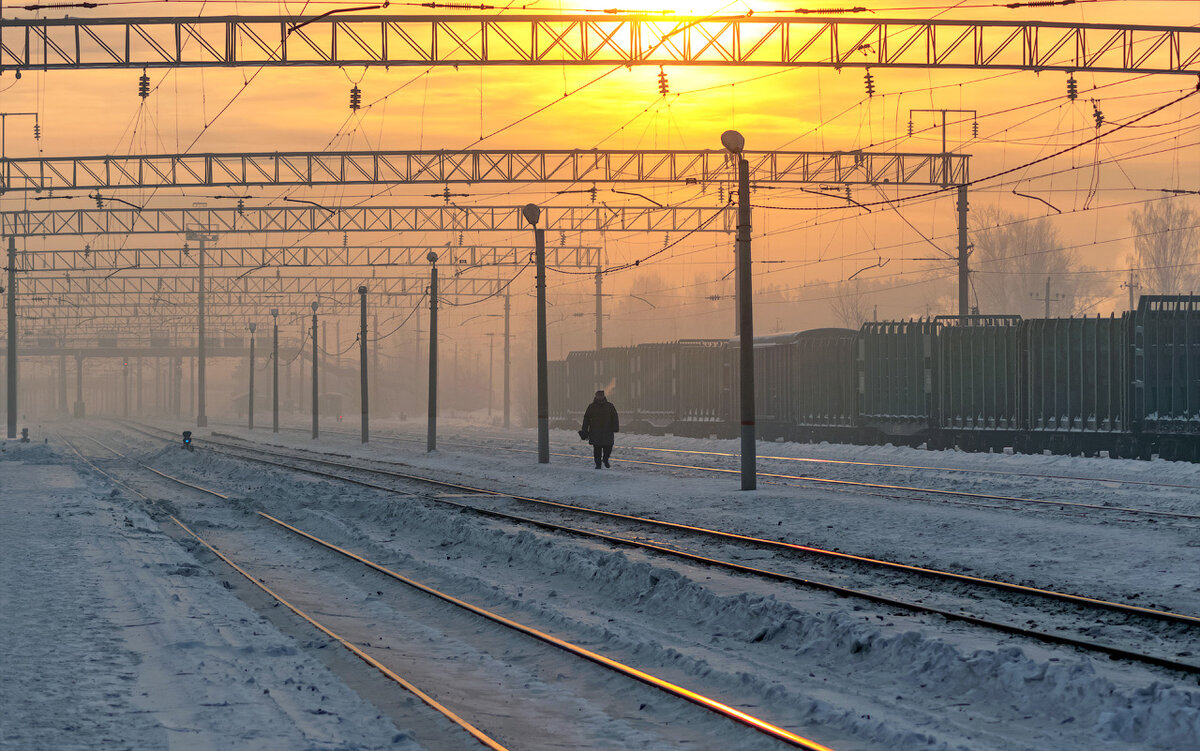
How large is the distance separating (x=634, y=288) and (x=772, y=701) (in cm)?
16864

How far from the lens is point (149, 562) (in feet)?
50.0

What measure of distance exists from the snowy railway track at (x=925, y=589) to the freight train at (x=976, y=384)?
14.2 m

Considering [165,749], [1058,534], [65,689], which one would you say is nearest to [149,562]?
[65,689]

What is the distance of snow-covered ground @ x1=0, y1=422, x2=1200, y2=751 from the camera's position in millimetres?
7734

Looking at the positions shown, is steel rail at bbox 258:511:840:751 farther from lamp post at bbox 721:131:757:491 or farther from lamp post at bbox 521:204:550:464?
lamp post at bbox 521:204:550:464

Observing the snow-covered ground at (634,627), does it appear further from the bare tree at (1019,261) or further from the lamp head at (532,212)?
the bare tree at (1019,261)

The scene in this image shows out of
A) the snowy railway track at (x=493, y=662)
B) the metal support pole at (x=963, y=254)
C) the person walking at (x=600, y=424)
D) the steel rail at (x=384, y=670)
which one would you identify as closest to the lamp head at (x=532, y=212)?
the person walking at (x=600, y=424)

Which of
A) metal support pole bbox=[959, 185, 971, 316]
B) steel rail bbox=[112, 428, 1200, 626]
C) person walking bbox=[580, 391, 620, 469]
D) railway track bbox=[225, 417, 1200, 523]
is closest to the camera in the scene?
steel rail bbox=[112, 428, 1200, 626]

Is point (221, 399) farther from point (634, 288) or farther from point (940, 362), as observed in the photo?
point (940, 362)

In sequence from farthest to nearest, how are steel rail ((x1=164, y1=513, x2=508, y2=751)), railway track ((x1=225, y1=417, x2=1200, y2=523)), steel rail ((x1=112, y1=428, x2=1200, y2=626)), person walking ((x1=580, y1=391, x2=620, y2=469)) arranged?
person walking ((x1=580, y1=391, x2=620, y2=469)), railway track ((x1=225, y1=417, x2=1200, y2=523)), steel rail ((x1=112, y1=428, x2=1200, y2=626)), steel rail ((x1=164, y1=513, x2=508, y2=751))

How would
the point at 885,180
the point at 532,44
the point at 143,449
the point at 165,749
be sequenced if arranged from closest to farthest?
the point at 165,749 → the point at 532,44 → the point at 885,180 → the point at 143,449

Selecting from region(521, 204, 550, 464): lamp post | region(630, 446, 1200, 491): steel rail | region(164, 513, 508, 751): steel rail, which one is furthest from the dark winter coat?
region(164, 513, 508, 751): steel rail

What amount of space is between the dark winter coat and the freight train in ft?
31.4

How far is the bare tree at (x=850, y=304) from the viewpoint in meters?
128
